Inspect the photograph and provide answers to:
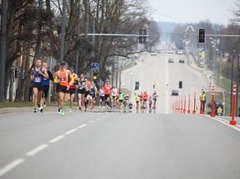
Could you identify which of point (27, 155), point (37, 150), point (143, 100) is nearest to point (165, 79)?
point (143, 100)

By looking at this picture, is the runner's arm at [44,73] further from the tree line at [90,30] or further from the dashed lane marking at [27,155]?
the tree line at [90,30]

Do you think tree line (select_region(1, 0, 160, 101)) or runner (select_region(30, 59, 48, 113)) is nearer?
runner (select_region(30, 59, 48, 113))

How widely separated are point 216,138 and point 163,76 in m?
135

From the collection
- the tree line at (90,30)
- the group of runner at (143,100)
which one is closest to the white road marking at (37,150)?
the tree line at (90,30)

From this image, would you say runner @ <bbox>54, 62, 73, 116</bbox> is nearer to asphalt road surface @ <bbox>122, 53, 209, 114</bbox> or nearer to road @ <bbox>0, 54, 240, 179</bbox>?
road @ <bbox>0, 54, 240, 179</bbox>

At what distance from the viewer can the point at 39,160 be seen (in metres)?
10.1

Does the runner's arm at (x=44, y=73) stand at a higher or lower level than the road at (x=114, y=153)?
higher

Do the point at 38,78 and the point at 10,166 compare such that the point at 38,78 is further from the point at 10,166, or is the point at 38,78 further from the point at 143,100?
the point at 143,100

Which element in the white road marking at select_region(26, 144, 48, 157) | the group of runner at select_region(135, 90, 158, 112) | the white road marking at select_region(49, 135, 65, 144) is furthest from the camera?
the group of runner at select_region(135, 90, 158, 112)

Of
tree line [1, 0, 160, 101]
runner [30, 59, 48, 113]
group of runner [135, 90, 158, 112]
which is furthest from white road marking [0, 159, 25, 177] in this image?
group of runner [135, 90, 158, 112]

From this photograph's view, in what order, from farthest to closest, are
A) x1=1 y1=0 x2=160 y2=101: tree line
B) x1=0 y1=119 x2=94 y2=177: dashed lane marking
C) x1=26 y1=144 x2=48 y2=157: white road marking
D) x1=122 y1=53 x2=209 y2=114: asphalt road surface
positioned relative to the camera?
1. x1=122 y1=53 x2=209 y2=114: asphalt road surface
2. x1=1 y1=0 x2=160 y2=101: tree line
3. x1=26 y1=144 x2=48 y2=157: white road marking
4. x1=0 y1=119 x2=94 y2=177: dashed lane marking

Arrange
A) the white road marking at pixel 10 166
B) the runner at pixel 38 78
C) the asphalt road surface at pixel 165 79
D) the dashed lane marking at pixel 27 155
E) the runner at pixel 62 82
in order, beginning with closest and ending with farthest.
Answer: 1. the white road marking at pixel 10 166
2. the dashed lane marking at pixel 27 155
3. the runner at pixel 38 78
4. the runner at pixel 62 82
5. the asphalt road surface at pixel 165 79

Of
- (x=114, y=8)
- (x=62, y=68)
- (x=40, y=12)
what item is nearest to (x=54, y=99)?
(x=114, y=8)

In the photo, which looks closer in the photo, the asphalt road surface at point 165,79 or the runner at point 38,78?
the runner at point 38,78
